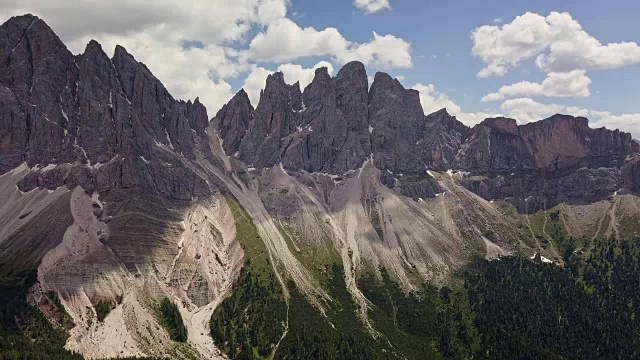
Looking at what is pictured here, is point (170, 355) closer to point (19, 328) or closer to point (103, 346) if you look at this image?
point (103, 346)

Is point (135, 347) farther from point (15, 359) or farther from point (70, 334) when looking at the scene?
point (15, 359)

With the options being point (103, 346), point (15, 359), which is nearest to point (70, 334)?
point (103, 346)

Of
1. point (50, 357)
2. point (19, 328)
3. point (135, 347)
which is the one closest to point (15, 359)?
point (50, 357)

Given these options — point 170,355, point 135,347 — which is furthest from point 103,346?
point 170,355

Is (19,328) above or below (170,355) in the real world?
above

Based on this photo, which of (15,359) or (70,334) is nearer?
(15,359)

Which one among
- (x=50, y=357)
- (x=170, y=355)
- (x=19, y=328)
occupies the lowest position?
(x=170, y=355)

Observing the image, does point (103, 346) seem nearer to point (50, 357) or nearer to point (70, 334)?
point (70, 334)

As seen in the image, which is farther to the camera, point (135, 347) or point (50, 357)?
point (135, 347)
